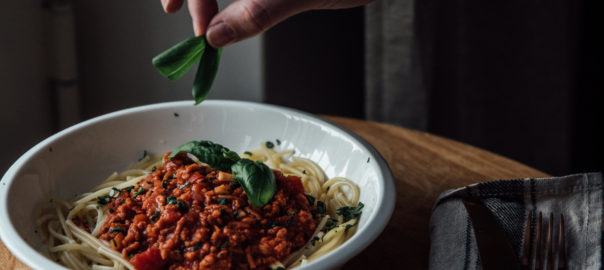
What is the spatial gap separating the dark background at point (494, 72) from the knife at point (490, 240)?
2.10m

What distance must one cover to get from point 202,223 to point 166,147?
0.75m

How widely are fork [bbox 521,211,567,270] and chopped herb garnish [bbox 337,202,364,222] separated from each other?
1.68 ft

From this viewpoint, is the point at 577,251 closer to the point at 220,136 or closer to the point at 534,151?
the point at 220,136

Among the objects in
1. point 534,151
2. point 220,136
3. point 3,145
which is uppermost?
point 220,136

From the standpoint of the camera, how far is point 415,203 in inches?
87.6

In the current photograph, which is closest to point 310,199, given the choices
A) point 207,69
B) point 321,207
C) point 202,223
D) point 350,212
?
point 321,207

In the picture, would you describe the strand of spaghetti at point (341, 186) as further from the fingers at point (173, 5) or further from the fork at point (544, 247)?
the fingers at point (173, 5)

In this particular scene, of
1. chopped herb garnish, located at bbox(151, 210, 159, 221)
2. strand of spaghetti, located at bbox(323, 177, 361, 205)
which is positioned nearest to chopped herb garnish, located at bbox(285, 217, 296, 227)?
strand of spaghetti, located at bbox(323, 177, 361, 205)

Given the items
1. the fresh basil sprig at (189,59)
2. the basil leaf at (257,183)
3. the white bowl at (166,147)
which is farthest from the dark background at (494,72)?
the basil leaf at (257,183)

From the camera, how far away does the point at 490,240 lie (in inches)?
69.1

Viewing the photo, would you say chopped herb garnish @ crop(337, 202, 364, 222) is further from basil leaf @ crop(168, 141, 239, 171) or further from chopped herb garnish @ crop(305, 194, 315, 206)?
basil leaf @ crop(168, 141, 239, 171)

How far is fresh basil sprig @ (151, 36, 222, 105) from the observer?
1919 millimetres

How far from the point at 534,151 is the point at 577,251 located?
3.01 meters

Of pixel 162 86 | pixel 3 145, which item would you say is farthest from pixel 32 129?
pixel 162 86
